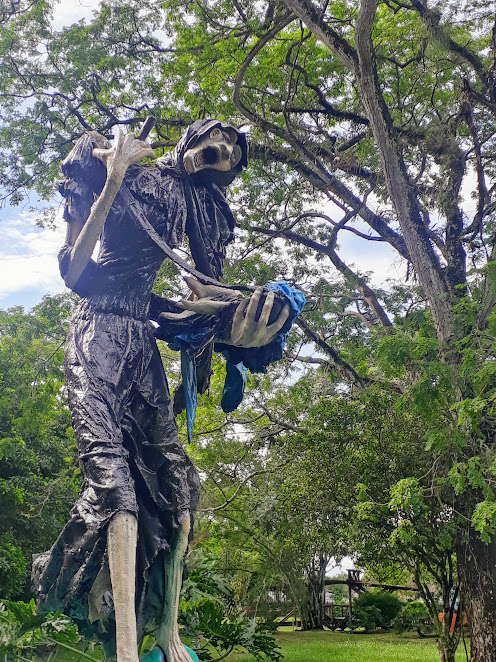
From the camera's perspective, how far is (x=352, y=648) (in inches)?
531

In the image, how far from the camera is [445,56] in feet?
29.2

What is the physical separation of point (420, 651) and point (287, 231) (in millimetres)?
9545

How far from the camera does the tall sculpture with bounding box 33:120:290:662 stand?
91.7 inches

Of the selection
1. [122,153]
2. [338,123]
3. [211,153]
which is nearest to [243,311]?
[122,153]

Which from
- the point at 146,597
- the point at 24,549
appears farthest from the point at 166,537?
the point at 24,549

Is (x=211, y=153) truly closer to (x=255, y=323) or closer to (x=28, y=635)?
(x=255, y=323)

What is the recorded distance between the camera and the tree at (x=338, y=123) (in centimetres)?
817

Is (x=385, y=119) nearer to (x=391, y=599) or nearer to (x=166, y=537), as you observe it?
(x=166, y=537)

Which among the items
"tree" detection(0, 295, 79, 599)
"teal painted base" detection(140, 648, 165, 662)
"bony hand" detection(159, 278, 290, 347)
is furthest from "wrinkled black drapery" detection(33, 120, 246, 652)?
"tree" detection(0, 295, 79, 599)

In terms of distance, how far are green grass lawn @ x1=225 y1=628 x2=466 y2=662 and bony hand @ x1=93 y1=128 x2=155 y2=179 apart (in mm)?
11035

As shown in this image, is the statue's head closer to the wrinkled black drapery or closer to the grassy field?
the wrinkled black drapery

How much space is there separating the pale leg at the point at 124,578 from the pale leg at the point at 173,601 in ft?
1.22

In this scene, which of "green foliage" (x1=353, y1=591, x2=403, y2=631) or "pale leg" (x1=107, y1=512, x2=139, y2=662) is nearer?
"pale leg" (x1=107, y1=512, x2=139, y2=662)

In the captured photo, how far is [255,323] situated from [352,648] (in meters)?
13.2
